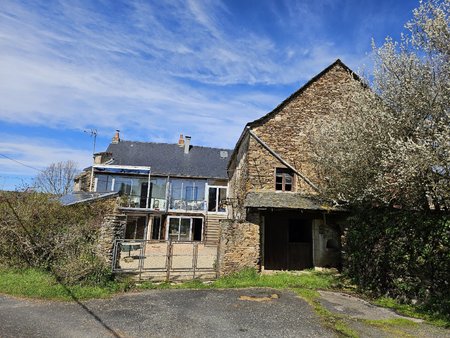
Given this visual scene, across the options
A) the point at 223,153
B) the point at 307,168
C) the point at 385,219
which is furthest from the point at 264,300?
the point at 223,153

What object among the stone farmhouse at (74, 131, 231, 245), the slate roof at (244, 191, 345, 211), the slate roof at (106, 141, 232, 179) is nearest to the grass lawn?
the slate roof at (244, 191, 345, 211)

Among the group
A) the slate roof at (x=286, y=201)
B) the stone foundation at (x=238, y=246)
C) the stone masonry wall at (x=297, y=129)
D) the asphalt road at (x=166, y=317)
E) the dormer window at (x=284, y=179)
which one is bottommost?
the asphalt road at (x=166, y=317)

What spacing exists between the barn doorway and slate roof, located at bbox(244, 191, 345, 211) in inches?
34.8

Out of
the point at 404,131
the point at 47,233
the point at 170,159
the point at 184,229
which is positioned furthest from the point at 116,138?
the point at 404,131

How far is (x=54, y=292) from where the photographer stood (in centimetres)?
945

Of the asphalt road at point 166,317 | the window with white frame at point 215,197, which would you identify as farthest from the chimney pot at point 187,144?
the asphalt road at point 166,317

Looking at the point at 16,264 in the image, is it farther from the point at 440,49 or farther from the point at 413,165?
the point at 440,49

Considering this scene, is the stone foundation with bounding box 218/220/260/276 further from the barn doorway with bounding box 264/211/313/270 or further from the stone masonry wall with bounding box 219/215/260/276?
the barn doorway with bounding box 264/211/313/270

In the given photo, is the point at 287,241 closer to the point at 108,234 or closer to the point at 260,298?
the point at 260,298

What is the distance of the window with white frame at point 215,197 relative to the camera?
28.8 metres

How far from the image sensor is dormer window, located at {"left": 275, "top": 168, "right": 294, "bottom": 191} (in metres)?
15.2

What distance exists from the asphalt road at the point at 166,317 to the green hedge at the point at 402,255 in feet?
9.45

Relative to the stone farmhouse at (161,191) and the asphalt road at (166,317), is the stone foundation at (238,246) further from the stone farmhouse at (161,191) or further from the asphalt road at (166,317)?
the stone farmhouse at (161,191)

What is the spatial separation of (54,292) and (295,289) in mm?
7635
